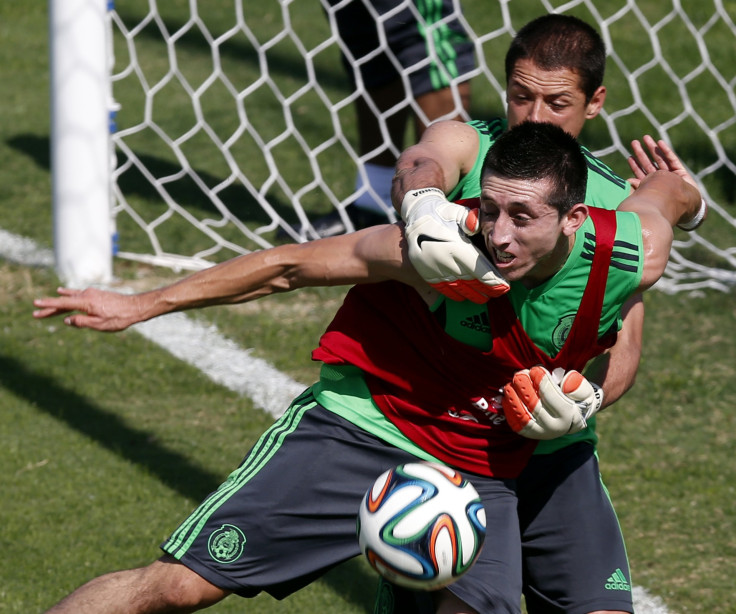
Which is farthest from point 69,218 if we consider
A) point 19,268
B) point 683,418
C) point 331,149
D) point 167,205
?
point 683,418

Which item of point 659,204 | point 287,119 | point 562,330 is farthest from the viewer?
point 287,119

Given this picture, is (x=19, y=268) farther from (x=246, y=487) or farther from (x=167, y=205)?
(x=246, y=487)

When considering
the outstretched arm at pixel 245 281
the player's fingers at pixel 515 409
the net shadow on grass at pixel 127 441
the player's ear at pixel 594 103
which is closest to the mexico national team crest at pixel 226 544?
the outstretched arm at pixel 245 281

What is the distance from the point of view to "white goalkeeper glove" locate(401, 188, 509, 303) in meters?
2.93

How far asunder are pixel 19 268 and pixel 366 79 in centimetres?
214

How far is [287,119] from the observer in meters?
Answer: 7.15

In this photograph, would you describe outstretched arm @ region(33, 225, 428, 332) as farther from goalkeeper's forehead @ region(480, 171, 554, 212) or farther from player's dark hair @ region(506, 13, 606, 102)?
player's dark hair @ region(506, 13, 606, 102)

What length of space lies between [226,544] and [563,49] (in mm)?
1807

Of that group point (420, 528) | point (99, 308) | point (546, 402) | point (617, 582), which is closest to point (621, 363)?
point (546, 402)

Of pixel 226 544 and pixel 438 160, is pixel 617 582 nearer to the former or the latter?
pixel 226 544

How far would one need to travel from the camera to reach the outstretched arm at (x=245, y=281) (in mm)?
3207

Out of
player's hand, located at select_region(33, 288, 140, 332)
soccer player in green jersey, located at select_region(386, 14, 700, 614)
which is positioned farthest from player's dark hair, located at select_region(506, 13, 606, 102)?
player's hand, located at select_region(33, 288, 140, 332)

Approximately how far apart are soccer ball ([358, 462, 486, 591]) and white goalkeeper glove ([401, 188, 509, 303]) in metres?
0.45

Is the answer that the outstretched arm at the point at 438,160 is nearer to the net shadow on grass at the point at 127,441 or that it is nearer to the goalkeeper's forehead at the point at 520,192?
the goalkeeper's forehead at the point at 520,192
